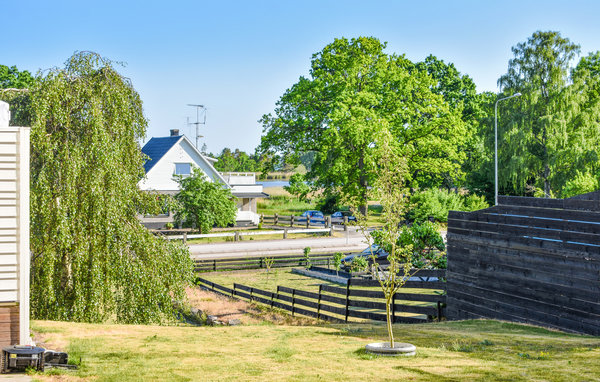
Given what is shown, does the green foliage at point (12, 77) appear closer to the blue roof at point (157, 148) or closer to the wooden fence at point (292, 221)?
the blue roof at point (157, 148)

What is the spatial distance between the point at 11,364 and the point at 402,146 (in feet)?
128

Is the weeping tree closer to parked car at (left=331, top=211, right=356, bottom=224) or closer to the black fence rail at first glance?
the black fence rail

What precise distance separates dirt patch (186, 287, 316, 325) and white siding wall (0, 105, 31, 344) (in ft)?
32.3

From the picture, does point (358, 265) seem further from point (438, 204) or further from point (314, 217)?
point (314, 217)

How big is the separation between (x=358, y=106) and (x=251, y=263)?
1804cm

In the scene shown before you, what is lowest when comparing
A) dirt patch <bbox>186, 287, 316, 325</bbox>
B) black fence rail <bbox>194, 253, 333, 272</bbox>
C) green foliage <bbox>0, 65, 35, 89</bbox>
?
dirt patch <bbox>186, 287, 316, 325</bbox>

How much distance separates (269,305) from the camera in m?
23.6

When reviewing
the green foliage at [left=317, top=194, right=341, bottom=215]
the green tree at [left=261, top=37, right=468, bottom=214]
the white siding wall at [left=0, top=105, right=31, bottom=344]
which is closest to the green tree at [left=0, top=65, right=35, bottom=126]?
the white siding wall at [left=0, top=105, right=31, bottom=344]

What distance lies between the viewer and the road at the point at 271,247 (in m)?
37.6

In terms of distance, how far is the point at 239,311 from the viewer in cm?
2244

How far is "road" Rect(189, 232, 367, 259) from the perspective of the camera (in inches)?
1481

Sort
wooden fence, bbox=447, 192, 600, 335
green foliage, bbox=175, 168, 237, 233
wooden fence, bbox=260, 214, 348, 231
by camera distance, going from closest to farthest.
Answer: wooden fence, bbox=447, 192, 600, 335 → green foliage, bbox=175, 168, 237, 233 → wooden fence, bbox=260, 214, 348, 231

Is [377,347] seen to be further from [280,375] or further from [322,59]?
[322,59]

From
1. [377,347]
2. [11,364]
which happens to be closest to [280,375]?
[377,347]
